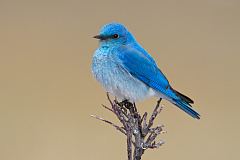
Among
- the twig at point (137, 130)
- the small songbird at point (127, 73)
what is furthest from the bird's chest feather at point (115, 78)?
the twig at point (137, 130)

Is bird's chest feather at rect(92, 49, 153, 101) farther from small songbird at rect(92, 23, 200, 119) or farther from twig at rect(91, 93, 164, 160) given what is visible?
twig at rect(91, 93, 164, 160)

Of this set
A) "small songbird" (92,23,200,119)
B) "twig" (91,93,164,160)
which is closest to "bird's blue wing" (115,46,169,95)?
"small songbird" (92,23,200,119)

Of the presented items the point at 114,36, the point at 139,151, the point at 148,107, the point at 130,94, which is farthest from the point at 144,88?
the point at 148,107

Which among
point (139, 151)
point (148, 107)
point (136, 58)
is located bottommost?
Result: point (139, 151)

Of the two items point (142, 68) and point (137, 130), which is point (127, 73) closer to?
point (142, 68)

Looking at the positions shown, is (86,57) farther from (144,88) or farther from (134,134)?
(134,134)

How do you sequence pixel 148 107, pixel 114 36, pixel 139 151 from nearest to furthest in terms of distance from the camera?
pixel 139 151 → pixel 114 36 → pixel 148 107

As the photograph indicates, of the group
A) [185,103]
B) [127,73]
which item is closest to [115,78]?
[127,73]
